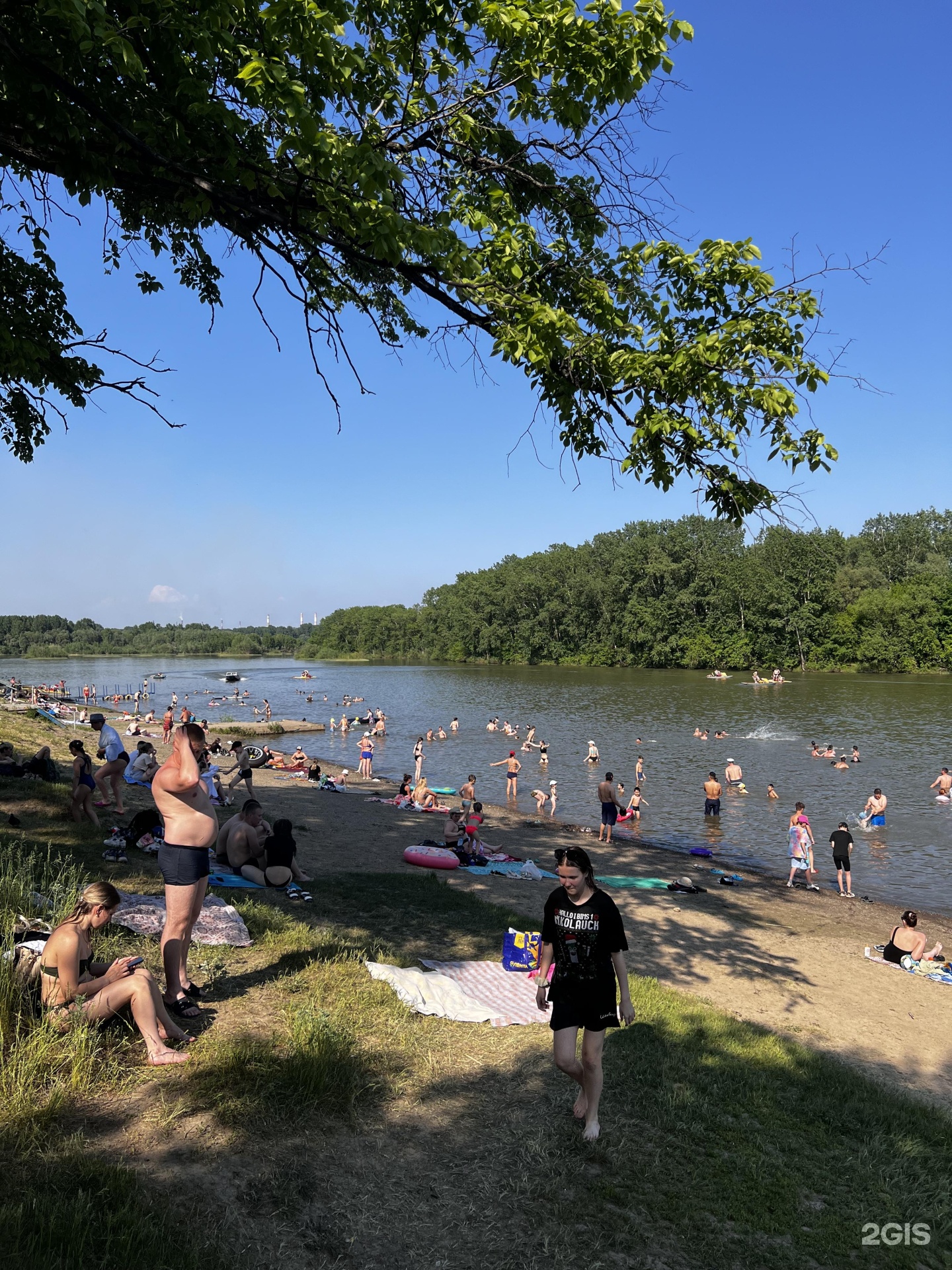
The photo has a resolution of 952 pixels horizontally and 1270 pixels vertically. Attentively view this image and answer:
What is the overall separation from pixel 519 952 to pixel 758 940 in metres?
5.73

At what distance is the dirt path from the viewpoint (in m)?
8.06

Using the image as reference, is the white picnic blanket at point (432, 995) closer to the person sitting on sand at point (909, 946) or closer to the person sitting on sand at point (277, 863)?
the person sitting on sand at point (277, 863)

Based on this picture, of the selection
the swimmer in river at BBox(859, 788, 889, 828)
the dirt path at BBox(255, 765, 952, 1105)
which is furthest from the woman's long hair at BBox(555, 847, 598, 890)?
the swimmer in river at BBox(859, 788, 889, 828)

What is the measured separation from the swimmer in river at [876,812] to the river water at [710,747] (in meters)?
0.39

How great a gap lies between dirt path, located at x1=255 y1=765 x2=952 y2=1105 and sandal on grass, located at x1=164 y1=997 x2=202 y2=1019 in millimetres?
5511

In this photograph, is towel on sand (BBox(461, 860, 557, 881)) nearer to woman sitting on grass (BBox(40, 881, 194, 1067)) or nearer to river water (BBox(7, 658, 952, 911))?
river water (BBox(7, 658, 952, 911))

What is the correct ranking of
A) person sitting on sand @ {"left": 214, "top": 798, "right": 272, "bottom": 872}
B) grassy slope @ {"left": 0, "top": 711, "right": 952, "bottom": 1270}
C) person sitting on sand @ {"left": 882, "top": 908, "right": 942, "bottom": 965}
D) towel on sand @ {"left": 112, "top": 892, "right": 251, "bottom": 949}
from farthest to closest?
person sitting on sand @ {"left": 882, "top": 908, "right": 942, "bottom": 965}
person sitting on sand @ {"left": 214, "top": 798, "right": 272, "bottom": 872}
towel on sand @ {"left": 112, "top": 892, "right": 251, "bottom": 949}
grassy slope @ {"left": 0, "top": 711, "right": 952, "bottom": 1270}

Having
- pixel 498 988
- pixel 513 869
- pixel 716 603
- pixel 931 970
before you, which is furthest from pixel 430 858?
pixel 716 603

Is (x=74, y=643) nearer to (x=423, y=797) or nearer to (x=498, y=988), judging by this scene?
(x=423, y=797)

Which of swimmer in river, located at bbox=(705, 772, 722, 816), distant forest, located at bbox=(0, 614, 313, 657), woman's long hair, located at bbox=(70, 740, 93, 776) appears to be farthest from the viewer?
distant forest, located at bbox=(0, 614, 313, 657)

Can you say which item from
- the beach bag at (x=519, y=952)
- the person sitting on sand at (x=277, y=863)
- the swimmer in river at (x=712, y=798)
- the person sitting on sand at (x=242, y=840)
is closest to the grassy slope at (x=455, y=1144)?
the beach bag at (x=519, y=952)

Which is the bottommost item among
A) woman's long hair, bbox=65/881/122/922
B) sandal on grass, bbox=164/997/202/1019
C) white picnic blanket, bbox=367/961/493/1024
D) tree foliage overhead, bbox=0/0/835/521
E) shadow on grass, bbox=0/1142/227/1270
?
white picnic blanket, bbox=367/961/493/1024

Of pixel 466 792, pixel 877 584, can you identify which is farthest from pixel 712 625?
pixel 466 792

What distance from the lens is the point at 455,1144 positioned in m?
4.04
